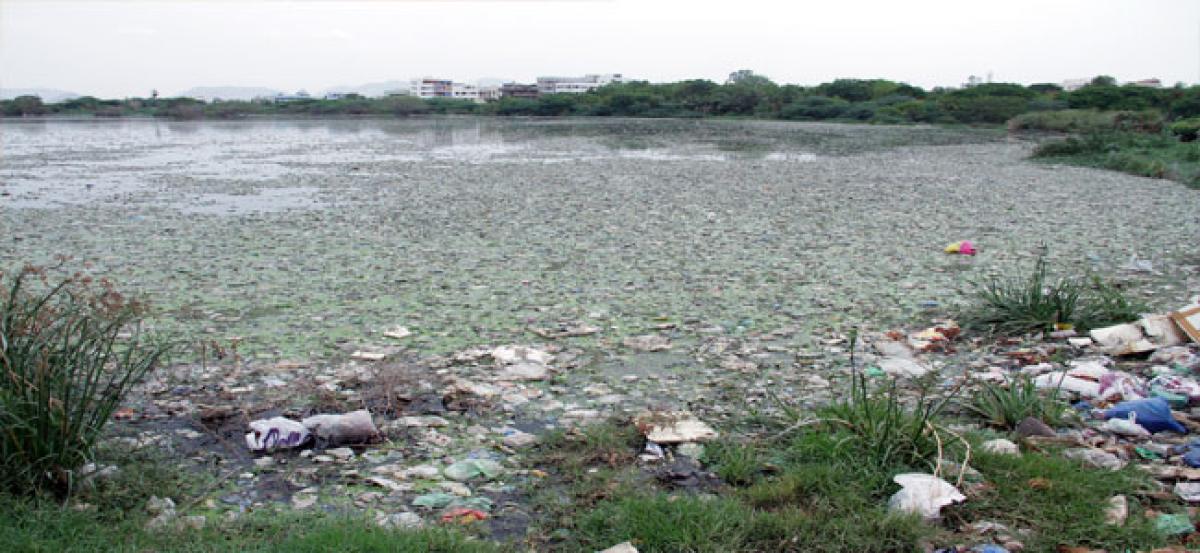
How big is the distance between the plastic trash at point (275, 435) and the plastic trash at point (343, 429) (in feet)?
0.18

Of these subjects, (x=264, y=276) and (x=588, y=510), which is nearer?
(x=588, y=510)

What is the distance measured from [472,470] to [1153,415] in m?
3.13

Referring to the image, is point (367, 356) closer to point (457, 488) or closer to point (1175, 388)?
point (457, 488)

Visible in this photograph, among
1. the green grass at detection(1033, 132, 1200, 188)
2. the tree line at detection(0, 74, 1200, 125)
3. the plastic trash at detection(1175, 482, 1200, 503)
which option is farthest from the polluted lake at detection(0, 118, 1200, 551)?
the tree line at detection(0, 74, 1200, 125)

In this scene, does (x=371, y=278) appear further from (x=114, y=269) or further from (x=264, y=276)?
(x=114, y=269)

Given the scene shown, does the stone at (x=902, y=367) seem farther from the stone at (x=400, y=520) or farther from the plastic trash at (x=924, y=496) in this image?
the stone at (x=400, y=520)

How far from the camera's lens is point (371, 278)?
→ 6879 millimetres

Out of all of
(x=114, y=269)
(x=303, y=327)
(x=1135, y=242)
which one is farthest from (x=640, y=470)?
(x=1135, y=242)

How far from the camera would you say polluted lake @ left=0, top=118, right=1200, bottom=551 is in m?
3.38

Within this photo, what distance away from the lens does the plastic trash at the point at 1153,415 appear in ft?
11.7

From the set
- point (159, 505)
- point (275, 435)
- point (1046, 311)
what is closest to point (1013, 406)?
point (1046, 311)

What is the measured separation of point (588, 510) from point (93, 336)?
2.06m

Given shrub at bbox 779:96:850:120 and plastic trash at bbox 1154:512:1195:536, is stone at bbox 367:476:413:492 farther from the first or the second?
shrub at bbox 779:96:850:120

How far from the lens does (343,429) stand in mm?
3516
